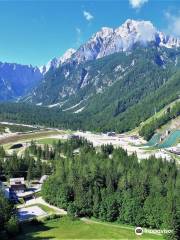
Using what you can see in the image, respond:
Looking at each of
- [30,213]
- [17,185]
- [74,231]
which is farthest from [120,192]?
[17,185]

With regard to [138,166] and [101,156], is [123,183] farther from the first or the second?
[101,156]

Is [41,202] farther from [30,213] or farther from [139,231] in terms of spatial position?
[139,231]

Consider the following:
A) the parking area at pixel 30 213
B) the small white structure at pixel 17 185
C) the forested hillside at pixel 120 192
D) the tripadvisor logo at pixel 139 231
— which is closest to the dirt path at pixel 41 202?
the forested hillside at pixel 120 192

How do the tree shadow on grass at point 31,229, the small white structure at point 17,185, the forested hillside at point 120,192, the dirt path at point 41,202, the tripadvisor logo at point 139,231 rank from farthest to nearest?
1. the small white structure at point 17,185
2. the dirt path at point 41,202
3. the forested hillside at point 120,192
4. the tripadvisor logo at point 139,231
5. the tree shadow on grass at point 31,229

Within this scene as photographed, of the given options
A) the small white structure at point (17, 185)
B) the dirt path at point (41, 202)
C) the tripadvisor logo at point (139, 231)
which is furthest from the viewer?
the small white structure at point (17, 185)

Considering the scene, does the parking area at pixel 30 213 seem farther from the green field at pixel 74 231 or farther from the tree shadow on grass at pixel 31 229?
the green field at pixel 74 231

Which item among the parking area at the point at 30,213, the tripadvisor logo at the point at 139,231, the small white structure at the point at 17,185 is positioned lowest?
the tripadvisor logo at the point at 139,231

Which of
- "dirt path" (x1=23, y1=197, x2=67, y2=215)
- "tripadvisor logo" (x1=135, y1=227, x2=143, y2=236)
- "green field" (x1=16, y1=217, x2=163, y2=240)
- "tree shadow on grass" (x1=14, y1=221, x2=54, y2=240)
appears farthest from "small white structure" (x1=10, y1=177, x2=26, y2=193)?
"tripadvisor logo" (x1=135, y1=227, x2=143, y2=236)
